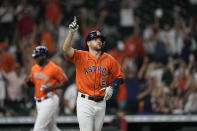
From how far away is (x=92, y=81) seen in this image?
637cm

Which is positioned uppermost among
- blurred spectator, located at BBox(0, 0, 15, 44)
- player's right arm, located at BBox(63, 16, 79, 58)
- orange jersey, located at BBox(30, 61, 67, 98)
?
blurred spectator, located at BBox(0, 0, 15, 44)

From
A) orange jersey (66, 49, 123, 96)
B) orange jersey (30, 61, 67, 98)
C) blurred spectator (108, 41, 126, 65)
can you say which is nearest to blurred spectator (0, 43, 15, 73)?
blurred spectator (108, 41, 126, 65)

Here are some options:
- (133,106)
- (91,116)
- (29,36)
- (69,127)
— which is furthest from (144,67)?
(91,116)

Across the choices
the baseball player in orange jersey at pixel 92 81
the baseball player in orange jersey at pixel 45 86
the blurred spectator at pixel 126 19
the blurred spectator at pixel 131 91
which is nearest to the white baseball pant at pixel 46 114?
the baseball player in orange jersey at pixel 45 86

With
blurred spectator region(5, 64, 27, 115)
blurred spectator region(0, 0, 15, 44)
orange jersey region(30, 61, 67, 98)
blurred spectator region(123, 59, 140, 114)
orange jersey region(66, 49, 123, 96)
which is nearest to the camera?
orange jersey region(66, 49, 123, 96)

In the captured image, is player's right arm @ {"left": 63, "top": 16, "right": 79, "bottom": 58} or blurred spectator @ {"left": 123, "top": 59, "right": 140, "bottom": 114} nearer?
player's right arm @ {"left": 63, "top": 16, "right": 79, "bottom": 58}

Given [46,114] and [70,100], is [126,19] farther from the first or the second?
[46,114]

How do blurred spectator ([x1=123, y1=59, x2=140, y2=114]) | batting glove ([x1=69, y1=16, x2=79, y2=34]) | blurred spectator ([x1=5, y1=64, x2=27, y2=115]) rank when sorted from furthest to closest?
blurred spectator ([x1=5, y1=64, x2=27, y2=115])
blurred spectator ([x1=123, y1=59, x2=140, y2=114])
batting glove ([x1=69, y1=16, x2=79, y2=34])

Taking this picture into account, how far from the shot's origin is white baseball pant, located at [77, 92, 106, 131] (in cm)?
619

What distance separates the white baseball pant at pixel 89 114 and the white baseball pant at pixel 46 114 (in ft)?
5.29

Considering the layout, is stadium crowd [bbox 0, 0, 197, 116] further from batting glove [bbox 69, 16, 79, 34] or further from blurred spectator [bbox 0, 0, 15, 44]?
batting glove [bbox 69, 16, 79, 34]

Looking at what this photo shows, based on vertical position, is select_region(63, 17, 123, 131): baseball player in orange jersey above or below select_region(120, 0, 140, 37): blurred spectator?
below

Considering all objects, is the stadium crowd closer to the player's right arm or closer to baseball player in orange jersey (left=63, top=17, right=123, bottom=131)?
baseball player in orange jersey (left=63, top=17, right=123, bottom=131)

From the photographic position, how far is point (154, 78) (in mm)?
10945
